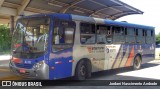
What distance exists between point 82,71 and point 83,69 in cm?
10

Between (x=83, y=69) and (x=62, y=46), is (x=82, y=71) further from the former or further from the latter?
(x=62, y=46)

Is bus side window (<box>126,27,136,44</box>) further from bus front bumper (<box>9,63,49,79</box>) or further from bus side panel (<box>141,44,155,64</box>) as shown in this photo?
bus front bumper (<box>9,63,49,79</box>)

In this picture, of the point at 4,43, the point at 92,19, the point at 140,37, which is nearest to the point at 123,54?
the point at 140,37

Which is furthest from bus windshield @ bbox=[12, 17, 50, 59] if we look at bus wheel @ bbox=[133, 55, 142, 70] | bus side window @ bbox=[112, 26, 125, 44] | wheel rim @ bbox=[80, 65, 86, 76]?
bus wheel @ bbox=[133, 55, 142, 70]

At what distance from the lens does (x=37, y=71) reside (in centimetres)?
991

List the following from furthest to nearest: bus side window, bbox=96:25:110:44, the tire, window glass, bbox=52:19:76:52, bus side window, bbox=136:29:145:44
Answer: bus side window, bbox=136:29:145:44, bus side window, bbox=96:25:110:44, the tire, window glass, bbox=52:19:76:52

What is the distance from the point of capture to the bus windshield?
33.5 feet

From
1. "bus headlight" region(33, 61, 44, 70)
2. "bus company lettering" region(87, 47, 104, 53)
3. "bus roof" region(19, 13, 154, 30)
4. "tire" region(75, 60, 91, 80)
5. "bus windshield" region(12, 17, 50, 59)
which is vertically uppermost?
"bus roof" region(19, 13, 154, 30)

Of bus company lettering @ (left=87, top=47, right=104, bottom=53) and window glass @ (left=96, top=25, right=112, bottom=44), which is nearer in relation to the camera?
bus company lettering @ (left=87, top=47, right=104, bottom=53)

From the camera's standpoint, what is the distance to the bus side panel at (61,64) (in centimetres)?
1006

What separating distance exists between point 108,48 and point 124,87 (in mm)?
3318

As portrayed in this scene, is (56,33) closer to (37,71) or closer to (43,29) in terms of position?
(43,29)

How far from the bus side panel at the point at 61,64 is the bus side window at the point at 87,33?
3.30 feet

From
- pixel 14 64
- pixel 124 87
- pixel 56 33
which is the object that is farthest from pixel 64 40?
pixel 124 87
